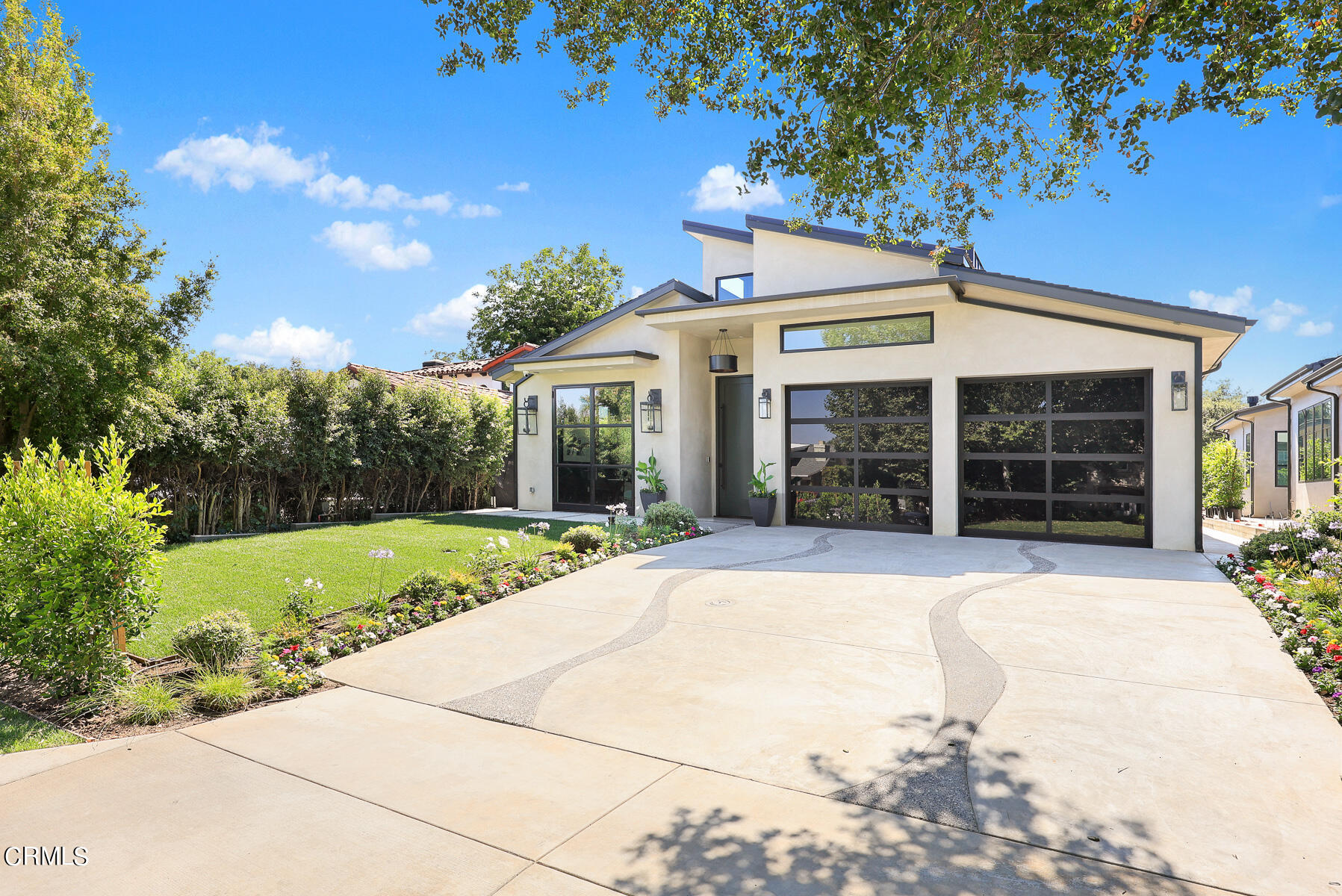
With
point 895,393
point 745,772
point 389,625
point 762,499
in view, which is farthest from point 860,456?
point 745,772

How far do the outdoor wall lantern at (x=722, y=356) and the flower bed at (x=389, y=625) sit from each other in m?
5.02

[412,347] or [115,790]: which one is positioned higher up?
[412,347]

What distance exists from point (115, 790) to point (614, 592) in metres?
4.42

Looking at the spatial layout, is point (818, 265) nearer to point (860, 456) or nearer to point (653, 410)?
point (860, 456)

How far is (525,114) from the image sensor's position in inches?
543

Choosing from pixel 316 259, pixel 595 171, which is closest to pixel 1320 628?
pixel 595 171

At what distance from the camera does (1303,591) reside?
19.2 feet

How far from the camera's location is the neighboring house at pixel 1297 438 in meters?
15.0

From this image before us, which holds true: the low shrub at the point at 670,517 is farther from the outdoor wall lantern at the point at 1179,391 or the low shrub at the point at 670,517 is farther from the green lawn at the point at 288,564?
the outdoor wall lantern at the point at 1179,391

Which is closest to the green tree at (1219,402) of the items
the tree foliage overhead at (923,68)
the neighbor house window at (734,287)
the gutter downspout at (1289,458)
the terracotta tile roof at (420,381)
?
the gutter downspout at (1289,458)

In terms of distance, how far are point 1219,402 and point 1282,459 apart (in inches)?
1336

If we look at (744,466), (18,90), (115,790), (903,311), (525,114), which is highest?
(525,114)

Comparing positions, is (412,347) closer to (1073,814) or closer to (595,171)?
(595,171)

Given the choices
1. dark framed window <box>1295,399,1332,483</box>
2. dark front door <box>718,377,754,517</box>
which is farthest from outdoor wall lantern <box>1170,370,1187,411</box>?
dark framed window <box>1295,399,1332,483</box>
